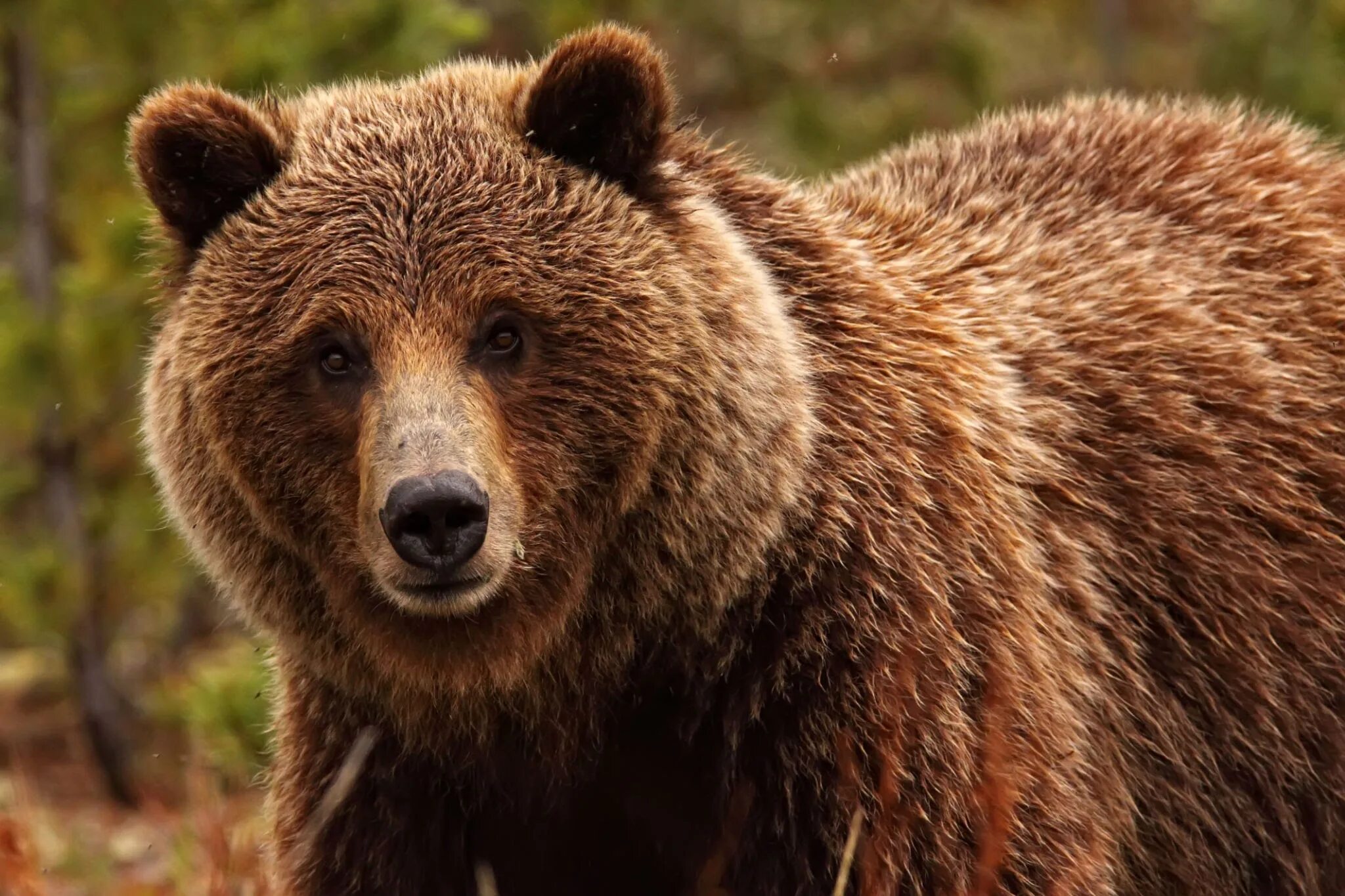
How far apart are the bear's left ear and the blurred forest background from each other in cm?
227

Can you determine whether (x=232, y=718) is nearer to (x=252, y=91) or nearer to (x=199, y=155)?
(x=252, y=91)

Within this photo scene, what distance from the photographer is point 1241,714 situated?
4.95m

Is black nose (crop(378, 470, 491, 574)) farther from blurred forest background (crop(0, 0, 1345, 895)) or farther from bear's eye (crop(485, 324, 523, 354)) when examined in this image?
blurred forest background (crop(0, 0, 1345, 895))

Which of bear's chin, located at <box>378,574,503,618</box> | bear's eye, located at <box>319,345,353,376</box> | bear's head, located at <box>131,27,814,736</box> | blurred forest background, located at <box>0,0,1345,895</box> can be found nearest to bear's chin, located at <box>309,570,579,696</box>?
bear's head, located at <box>131,27,814,736</box>

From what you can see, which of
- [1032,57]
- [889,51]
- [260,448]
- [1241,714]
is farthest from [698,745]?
[1032,57]

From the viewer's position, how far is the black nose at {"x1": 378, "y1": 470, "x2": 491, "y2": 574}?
12.5ft

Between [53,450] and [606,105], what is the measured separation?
6380mm

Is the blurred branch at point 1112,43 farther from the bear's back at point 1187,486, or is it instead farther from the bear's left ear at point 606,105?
the bear's left ear at point 606,105

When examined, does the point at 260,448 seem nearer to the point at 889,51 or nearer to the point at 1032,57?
the point at 889,51

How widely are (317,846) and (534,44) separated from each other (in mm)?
8895

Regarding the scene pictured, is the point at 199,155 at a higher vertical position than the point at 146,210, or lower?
higher

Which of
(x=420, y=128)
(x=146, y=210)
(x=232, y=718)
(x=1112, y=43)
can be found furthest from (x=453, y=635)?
(x=1112, y=43)

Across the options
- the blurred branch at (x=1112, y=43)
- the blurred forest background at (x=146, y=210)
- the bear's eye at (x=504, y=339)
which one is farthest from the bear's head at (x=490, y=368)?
the blurred branch at (x=1112, y=43)

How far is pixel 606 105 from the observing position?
14.3 feet
